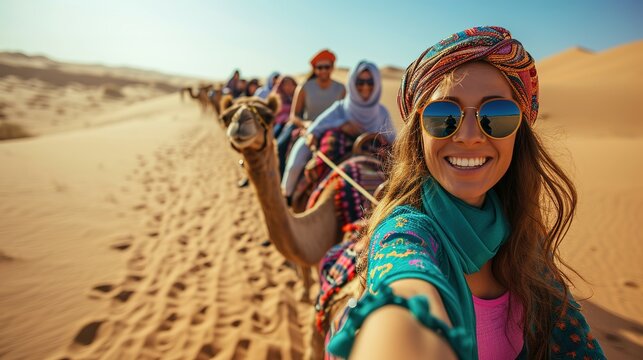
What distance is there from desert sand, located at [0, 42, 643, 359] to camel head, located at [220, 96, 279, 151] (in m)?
1.47

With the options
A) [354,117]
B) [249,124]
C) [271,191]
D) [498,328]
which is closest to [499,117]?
[498,328]

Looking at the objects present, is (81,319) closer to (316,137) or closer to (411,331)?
(316,137)

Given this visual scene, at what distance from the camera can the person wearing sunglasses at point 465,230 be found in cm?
60

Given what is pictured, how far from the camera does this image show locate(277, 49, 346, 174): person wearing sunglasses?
17.5 ft

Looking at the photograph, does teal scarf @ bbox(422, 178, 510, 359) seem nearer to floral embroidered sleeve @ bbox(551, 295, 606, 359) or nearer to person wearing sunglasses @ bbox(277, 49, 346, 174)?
floral embroidered sleeve @ bbox(551, 295, 606, 359)

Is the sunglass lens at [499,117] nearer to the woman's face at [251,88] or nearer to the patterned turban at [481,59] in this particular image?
the patterned turban at [481,59]

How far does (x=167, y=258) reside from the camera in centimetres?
416

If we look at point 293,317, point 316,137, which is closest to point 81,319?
point 293,317

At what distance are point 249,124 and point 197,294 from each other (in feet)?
7.40

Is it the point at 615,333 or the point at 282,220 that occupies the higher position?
the point at 282,220

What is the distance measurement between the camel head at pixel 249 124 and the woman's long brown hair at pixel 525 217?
3.43 feet

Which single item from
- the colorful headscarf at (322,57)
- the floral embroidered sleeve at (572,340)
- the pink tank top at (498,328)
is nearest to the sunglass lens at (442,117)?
the pink tank top at (498,328)

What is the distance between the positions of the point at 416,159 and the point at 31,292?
3.90 meters

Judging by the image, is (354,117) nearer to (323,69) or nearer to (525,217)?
(323,69)
